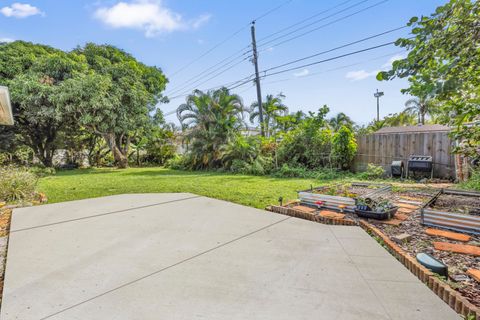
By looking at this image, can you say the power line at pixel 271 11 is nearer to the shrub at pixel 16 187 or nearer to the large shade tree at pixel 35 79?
the large shade tree at pixel 35 79

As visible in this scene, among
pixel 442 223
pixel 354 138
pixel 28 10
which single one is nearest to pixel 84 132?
pixel 28 10

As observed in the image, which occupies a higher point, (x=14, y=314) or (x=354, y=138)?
(x=354, y=138)

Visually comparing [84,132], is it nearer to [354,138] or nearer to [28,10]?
[28,10]

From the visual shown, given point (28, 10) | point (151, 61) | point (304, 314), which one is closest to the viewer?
point (304, 314)

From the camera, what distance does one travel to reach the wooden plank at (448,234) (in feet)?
9.31

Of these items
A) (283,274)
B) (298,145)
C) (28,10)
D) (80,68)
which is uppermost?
(28,10)

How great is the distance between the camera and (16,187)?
5.61 metres

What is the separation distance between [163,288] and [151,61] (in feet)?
62.2

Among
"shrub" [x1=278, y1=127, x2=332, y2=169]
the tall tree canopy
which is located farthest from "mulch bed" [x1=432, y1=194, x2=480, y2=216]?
"shrub" [x1=278, y1=127, x2=332, y2=169]

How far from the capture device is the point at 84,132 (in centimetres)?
1673

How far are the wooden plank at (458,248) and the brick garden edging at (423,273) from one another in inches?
17.2

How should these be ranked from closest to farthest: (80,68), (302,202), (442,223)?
(442,223) < (302,202) < (80,68)

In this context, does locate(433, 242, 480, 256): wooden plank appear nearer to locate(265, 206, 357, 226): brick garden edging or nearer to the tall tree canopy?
locate(265, 206, 357, 226): brick garden edging

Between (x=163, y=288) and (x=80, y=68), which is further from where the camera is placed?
(x=80, y=68)
